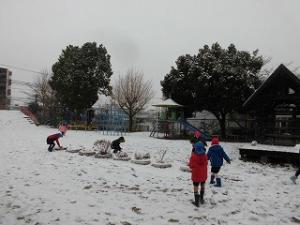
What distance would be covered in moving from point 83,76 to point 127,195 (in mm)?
27608

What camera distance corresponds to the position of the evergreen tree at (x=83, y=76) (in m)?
35.0

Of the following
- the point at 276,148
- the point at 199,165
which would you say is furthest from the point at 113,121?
the point at 199,165

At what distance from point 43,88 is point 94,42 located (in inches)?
720

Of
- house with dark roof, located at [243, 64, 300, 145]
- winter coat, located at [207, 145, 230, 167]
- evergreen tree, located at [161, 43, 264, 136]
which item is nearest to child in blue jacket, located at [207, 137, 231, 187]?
winter coat, located at [207, 145, 230, 167]

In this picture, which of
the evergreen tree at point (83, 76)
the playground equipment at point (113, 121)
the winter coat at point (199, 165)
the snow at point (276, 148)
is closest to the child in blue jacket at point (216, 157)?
the winter coat at point (199, 165)

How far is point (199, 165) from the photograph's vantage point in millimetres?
8336

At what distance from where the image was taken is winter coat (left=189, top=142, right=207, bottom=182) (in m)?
8.28

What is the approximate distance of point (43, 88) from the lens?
51000mm

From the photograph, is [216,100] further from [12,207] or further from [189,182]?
[12,207]

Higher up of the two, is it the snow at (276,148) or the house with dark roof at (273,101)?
the house with dark roof at (273,101)

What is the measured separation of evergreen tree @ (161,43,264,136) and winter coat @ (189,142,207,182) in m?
18.4

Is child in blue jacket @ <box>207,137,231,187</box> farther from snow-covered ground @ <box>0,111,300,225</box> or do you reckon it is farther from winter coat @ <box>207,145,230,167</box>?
snow-covered ground @ <box>0,111,300,225</box>

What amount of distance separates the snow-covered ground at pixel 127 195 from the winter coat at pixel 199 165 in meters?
0.72

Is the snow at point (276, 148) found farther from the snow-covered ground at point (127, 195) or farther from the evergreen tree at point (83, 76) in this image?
the evergreen tree at point (83, 76)
